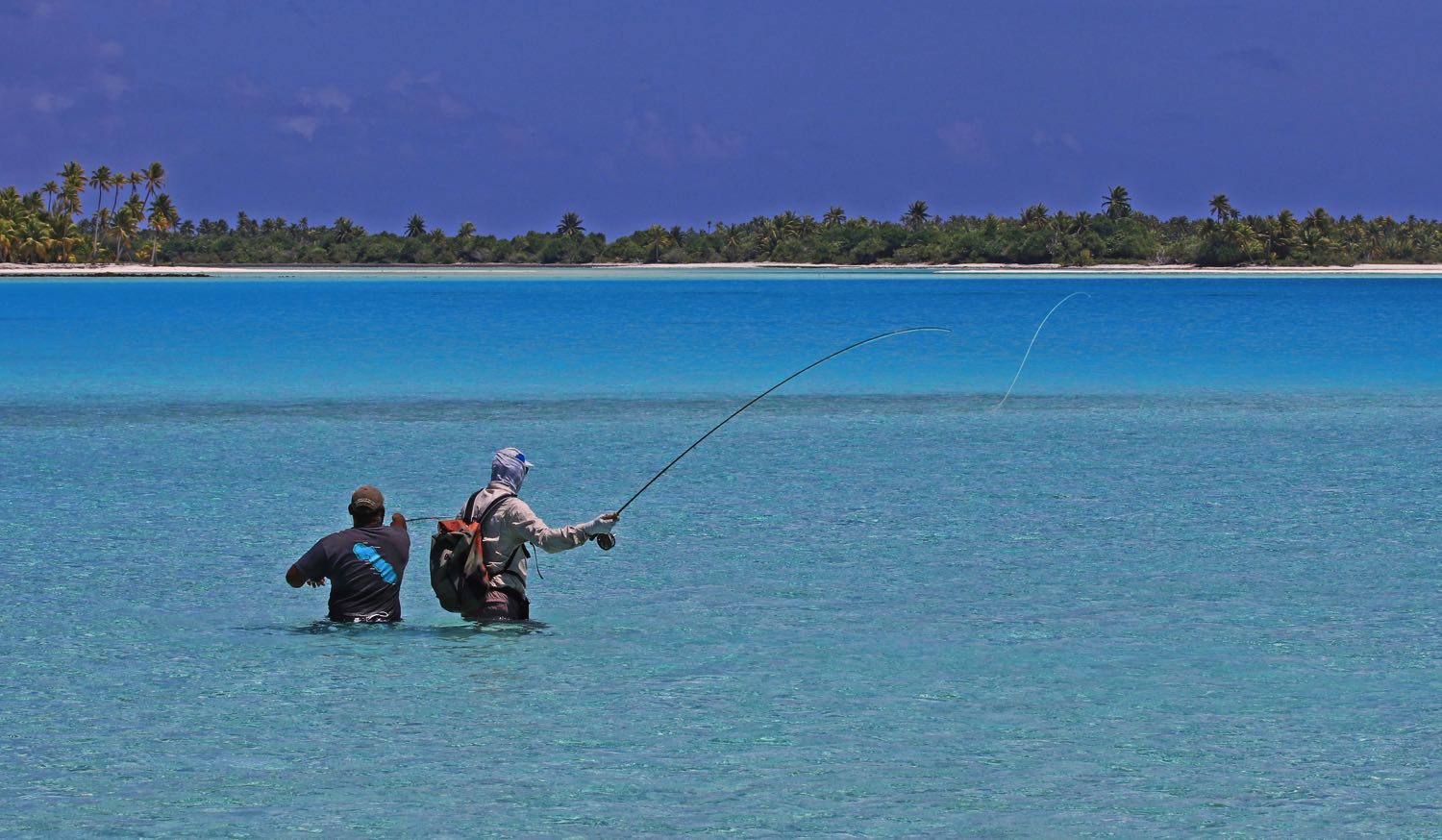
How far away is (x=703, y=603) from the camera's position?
11867 mm

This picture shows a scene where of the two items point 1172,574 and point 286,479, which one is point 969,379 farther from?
point 1172,574

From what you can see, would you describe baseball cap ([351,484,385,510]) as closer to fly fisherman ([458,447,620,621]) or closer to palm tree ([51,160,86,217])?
fly fisherman ([458,447,620,621])

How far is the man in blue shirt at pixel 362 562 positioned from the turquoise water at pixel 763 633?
24cm

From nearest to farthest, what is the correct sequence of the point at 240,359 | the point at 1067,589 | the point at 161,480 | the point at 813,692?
the point at 813,692 → the point at 1067,589 → the point at 161,480 → the point at 240,359

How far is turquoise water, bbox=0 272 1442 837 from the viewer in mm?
7594

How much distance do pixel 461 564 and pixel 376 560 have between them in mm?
543

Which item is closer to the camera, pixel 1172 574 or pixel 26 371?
pixel 1172 574

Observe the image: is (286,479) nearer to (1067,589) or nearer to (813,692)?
(1067,589)

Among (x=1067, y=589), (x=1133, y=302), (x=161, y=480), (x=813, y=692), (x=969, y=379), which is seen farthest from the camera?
(x=1133, y=302)

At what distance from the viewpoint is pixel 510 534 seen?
9.67 m

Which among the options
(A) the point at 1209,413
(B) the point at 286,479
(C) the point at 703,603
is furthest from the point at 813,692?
(A) the point at 1209,413

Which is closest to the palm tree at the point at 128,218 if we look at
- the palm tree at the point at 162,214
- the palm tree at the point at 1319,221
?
the palm tree at the point at 162,214

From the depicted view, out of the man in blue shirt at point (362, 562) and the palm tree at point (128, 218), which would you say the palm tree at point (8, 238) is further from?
the man in blue shirt at point (362, 562)

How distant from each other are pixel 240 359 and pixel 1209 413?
86.8 ft
